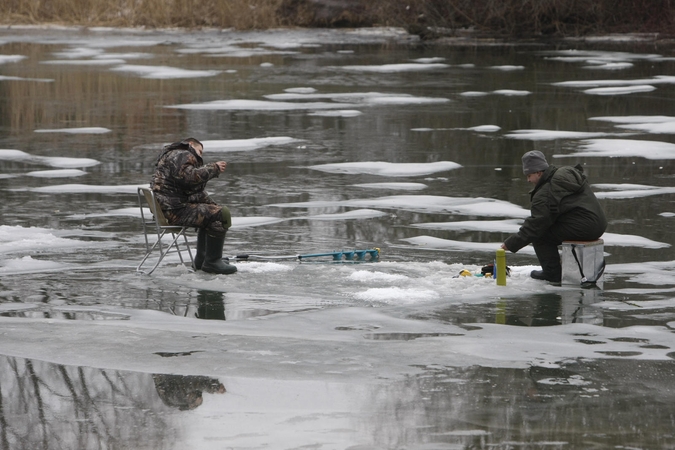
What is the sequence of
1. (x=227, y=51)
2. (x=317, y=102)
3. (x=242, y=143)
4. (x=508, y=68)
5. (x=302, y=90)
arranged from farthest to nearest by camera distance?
(x=227, y=51), (x=508, y=68), (x=302, y=90), (x=317, y=102), (x=242, y=143)

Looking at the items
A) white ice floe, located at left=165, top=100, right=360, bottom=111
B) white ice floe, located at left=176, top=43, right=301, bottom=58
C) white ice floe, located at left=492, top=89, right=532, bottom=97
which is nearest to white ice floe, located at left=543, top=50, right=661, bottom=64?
white ice floe, located at left=492, top=89, right=532, bottom=97

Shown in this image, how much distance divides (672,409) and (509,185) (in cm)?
759

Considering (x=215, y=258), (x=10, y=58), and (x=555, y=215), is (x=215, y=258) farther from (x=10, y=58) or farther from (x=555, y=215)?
(x=10, y=58)

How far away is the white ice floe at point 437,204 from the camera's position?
11.7 metres

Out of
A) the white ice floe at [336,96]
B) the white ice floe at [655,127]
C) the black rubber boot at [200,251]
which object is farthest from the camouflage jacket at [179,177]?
the white ice floe at [336,96]

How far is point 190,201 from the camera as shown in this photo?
9.03 m

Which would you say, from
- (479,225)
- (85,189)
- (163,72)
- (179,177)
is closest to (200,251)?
(179,177)

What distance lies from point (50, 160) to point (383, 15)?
2634 centimetres

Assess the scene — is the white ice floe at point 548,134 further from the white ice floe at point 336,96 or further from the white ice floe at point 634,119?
the white ice floe at point 336,96

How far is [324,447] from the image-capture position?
5.29m

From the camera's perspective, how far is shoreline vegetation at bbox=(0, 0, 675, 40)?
35156 mm

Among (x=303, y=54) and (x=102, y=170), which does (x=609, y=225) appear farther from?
(x=303, y=54)

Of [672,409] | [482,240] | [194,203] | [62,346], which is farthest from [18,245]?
[672,409]

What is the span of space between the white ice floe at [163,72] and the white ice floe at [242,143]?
30.2ft
